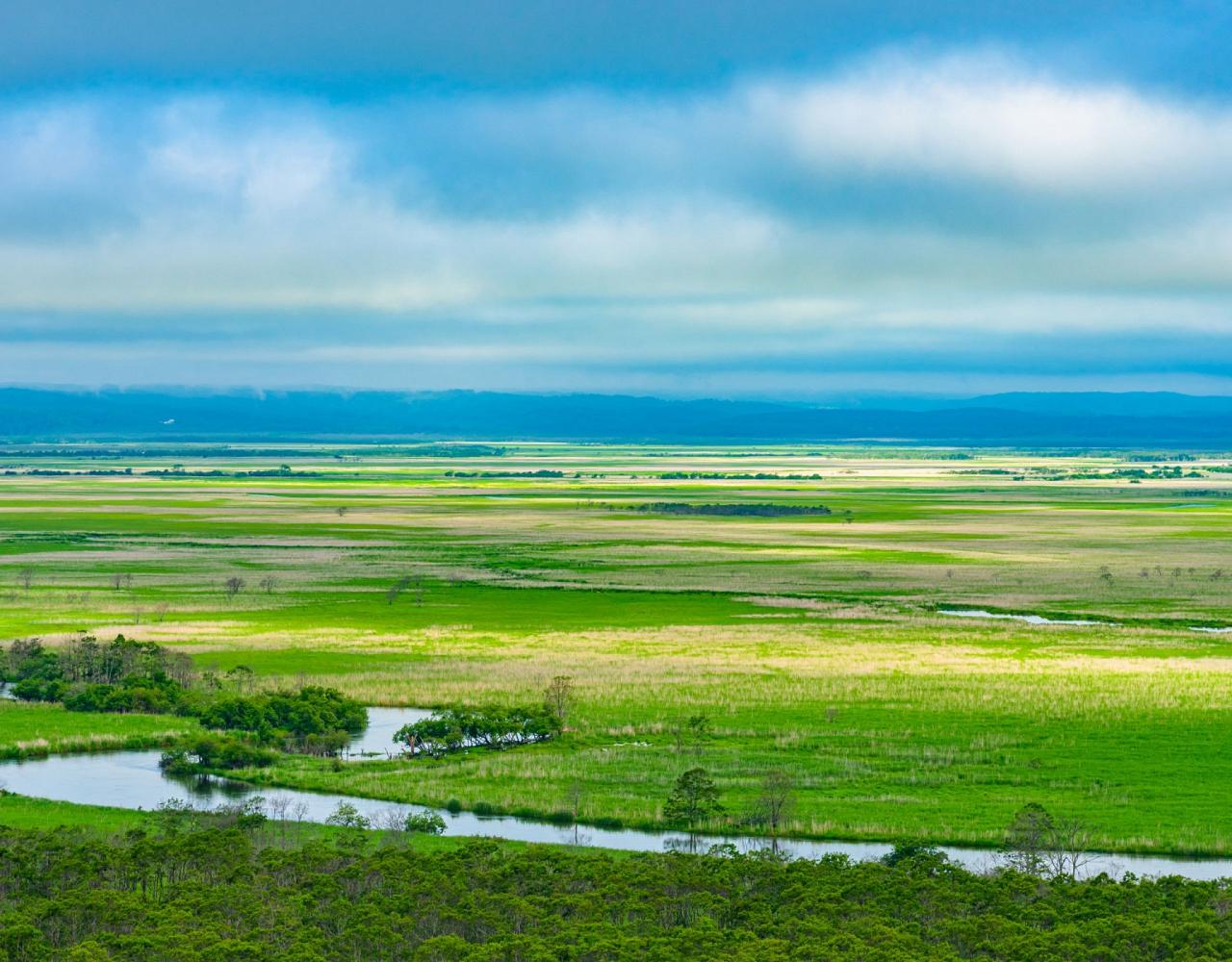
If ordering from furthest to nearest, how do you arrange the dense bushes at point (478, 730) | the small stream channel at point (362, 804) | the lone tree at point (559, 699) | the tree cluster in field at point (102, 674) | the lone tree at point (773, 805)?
the tree cluster in field at point (102, 674), the lone tree at point (559, 699), the dense bushes at point (478, 730), the lone tree at point (773, 805), the small stream channel at point (362, 804)

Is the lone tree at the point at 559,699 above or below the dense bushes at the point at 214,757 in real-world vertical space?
above

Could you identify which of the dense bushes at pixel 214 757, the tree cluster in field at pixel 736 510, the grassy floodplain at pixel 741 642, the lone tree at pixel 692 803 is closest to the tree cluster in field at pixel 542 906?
the lone tree at pixel 692 803

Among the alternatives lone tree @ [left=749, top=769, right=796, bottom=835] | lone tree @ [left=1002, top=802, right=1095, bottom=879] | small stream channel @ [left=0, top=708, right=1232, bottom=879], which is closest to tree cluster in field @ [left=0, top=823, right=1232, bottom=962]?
lone tree @ [left=1002, top=802, right=1095, bottom=879]

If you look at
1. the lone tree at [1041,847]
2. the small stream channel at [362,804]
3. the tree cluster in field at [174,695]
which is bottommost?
the small stream channel at [362,804]

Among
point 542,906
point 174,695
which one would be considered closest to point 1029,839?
point 542,906

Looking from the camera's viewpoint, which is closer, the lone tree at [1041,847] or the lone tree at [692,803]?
the lone tree at [1041,847]

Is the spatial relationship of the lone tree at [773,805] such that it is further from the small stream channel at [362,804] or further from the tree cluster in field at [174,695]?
the tree cluster in field at [174,695]

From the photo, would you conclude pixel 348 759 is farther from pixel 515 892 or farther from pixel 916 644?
pixel 916 644
